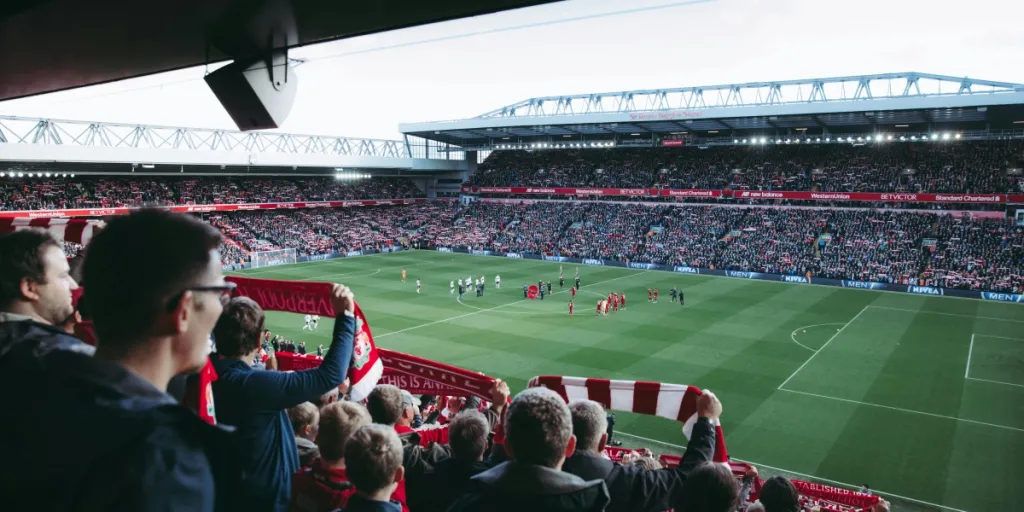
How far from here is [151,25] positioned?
5191mm

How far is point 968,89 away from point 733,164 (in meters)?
20.4

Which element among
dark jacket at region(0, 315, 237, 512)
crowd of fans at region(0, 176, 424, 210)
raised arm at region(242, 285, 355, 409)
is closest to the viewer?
dark jacket at region(0, 315, 237, 512)

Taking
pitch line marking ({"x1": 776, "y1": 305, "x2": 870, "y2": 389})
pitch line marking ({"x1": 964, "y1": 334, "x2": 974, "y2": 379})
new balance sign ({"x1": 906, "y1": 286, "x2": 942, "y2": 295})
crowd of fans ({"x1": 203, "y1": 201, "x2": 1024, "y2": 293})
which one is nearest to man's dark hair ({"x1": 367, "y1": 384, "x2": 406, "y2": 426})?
pitch line marking ({"x1": 776, "y1": 305, "x2": 870, "y2": 389})

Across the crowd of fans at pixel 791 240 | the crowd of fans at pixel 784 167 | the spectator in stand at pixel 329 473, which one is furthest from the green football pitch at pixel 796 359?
the crowd of fans at pixel 784 167

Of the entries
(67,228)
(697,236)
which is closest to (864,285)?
(697,236)

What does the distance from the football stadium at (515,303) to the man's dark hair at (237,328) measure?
0.02 meters

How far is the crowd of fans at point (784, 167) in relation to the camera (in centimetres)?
5016

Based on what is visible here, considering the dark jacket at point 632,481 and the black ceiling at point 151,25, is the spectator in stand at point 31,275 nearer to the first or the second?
the black ceiling at point 151,25

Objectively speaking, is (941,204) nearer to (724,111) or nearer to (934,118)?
(934,118)

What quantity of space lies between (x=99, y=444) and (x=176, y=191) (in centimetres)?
6555

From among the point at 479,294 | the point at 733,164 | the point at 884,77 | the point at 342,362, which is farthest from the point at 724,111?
the point at 342,362

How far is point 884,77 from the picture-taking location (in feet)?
187

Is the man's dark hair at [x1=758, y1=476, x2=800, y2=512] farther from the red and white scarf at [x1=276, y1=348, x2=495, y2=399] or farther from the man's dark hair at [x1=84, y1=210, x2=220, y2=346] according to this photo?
the man's dark hair at [x1=84, y1=210, x2=220, y2=346]

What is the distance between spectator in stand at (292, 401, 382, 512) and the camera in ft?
11.4
